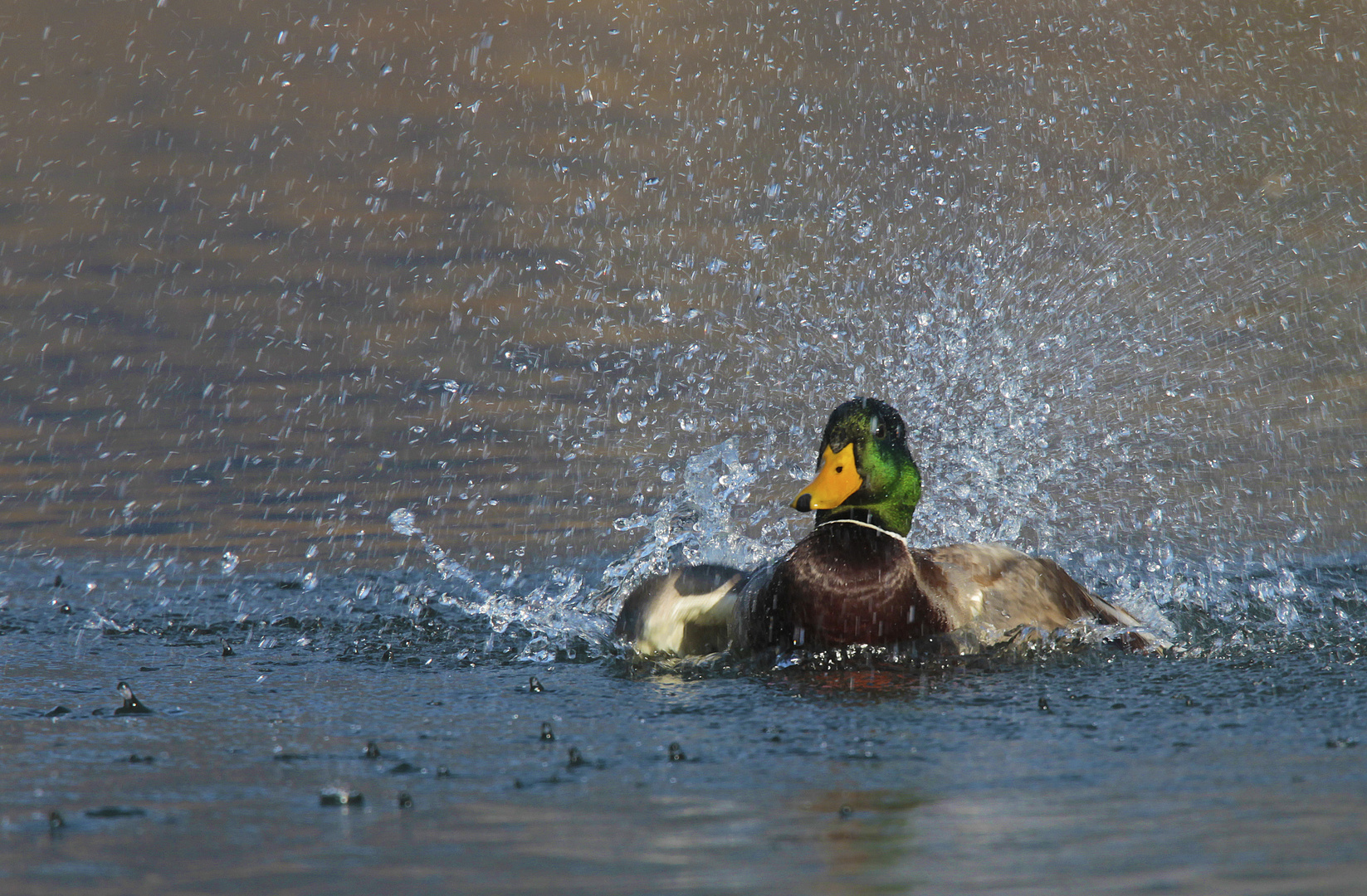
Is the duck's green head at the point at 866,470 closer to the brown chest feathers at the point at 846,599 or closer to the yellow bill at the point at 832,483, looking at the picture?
the yellow bill at the point at 832,483

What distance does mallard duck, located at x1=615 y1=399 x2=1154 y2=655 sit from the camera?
4.46 meters

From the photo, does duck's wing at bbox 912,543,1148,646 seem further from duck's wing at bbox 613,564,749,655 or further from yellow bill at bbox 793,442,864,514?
duck's wing at bbox 613,564,749,655

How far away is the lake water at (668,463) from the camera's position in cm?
275

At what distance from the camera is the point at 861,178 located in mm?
11023

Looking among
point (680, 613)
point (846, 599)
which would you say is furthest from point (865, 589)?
point (680, 613)

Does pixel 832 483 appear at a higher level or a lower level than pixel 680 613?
higher

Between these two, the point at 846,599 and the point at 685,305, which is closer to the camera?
the point at 846,599

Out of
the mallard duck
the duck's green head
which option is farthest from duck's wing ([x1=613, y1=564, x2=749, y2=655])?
the duck's green head

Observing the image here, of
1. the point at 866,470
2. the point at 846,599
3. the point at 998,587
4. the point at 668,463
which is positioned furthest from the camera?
the point at 668,463

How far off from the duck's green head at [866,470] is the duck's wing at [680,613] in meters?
0.49

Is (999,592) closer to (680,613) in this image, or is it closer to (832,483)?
(832,483)

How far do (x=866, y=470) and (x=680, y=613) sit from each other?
2.77 ft

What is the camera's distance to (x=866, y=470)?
4.61 meters

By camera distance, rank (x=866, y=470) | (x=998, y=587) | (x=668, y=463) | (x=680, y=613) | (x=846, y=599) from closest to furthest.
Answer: (x=846, y=599), (x=866, y=470), (x=998, y=587), (x=680, y=613), (x=668, y=463)
